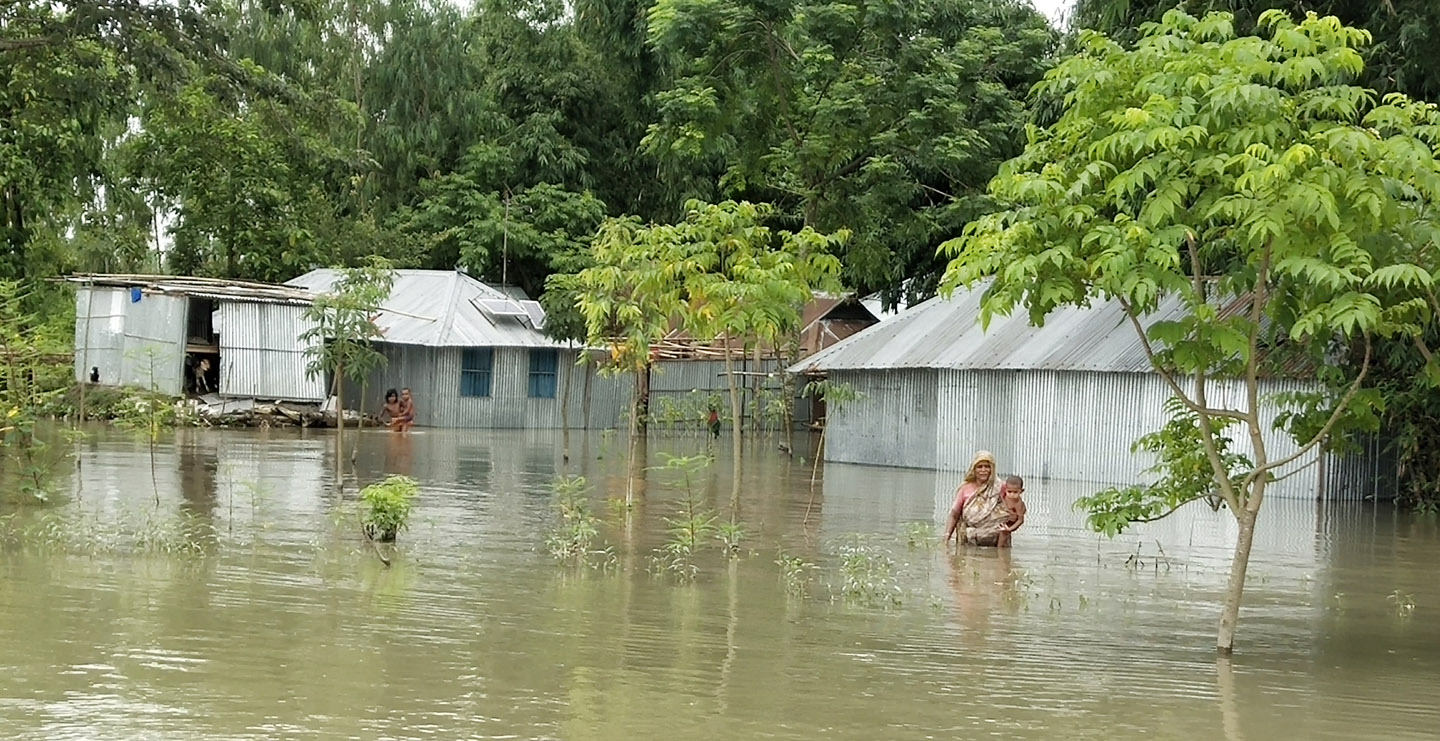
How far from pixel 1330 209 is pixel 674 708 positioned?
3.99m

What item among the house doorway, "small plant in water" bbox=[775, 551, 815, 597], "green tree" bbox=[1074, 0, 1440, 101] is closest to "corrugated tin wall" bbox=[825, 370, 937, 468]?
"green tree" bbox=[1074, 0, 1440, 101]

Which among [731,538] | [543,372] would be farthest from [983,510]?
[543,372]

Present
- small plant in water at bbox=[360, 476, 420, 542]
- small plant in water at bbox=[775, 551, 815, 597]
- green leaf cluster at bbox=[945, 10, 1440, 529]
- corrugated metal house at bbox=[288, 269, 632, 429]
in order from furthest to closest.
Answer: corrugated metal house at bbox=[288, 269, 632, 429]
small plant in water at bbox=[360, 476, 420, 542]
small plant in water at bbox=[775, 551, 815, 597]
green leaf cluster at bbox=[945, 10, 1440, 529]

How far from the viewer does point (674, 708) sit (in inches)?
301

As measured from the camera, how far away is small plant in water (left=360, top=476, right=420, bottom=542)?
511 inches

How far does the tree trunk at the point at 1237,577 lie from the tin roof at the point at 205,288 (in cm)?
2778

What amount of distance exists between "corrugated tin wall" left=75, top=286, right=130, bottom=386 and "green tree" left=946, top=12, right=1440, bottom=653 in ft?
100

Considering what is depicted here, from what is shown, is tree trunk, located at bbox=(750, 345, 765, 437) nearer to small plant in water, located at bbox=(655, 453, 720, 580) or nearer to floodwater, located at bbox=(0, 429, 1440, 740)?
floodwater, located at bbox=(0, 429, 1440, 740)

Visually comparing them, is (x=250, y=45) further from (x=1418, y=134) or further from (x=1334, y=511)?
(x=1418, y=134)

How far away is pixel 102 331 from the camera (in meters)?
36.6

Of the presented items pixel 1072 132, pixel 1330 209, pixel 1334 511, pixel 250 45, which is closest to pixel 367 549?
pixel 1072 132

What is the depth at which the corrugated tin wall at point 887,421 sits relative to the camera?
27.3 m

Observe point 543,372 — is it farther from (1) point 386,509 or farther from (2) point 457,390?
(1) point 386,509

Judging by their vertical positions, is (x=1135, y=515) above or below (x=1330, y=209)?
below
